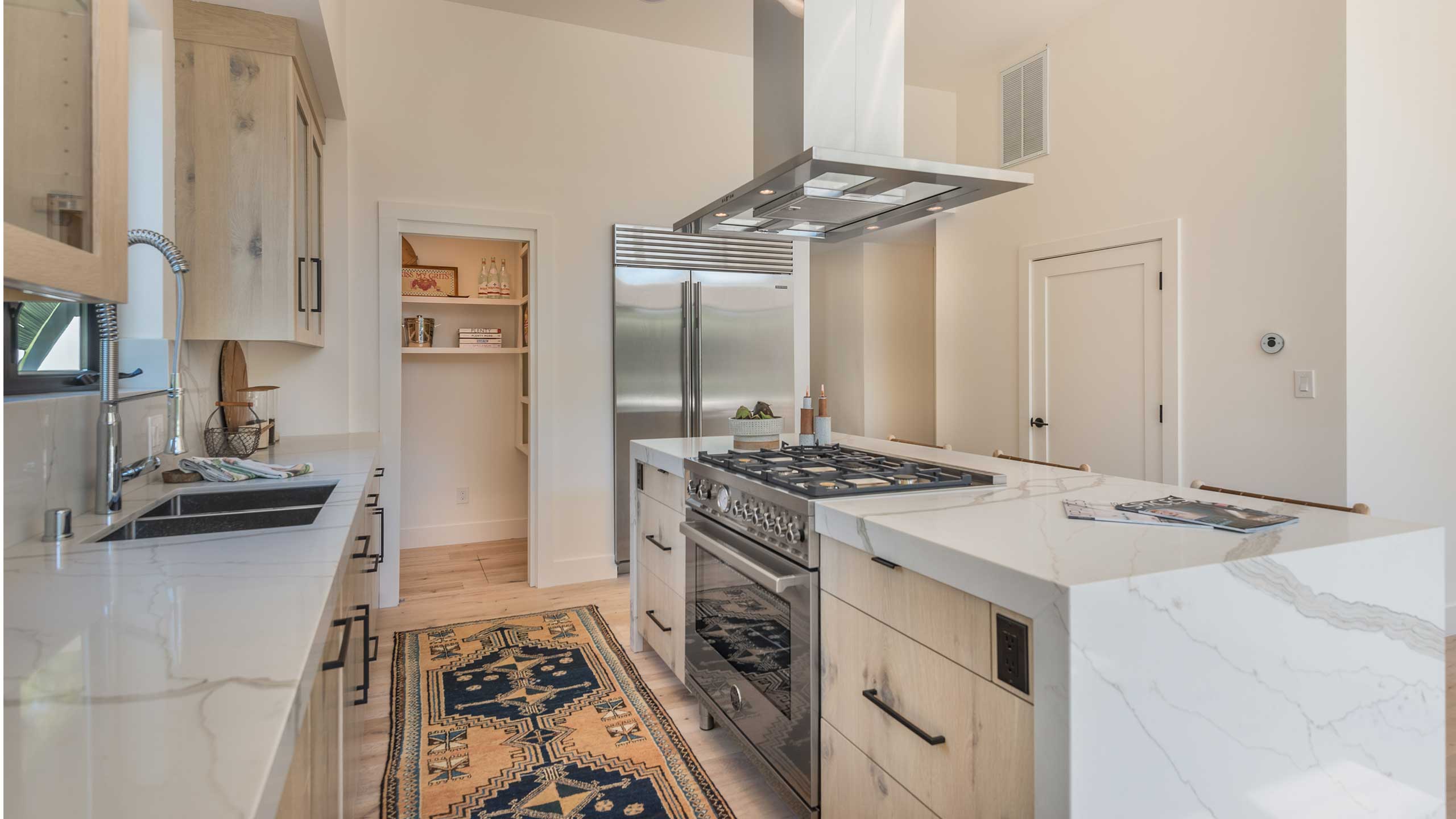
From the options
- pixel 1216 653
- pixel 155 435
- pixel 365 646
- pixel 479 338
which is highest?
pixel 479 338

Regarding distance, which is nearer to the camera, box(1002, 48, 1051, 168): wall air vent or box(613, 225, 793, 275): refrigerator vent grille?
box(613, 225, 793, 275): refrigerator vent grille

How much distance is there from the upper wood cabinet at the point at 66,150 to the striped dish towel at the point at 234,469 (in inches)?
56.7

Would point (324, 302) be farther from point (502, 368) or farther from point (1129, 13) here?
point (1129, 13)

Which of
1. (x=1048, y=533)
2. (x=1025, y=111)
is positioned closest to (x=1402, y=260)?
(x=1025, y=111)

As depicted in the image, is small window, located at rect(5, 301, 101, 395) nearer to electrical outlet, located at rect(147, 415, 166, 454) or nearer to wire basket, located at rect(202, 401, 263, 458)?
electrical outlet, located at rect(147, 415, 166, 454)

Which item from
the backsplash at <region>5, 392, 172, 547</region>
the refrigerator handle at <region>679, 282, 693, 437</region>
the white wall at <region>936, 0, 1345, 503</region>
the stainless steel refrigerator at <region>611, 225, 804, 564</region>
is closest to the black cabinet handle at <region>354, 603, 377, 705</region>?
the backsplash at <region>5, 392, 172, 547</region>

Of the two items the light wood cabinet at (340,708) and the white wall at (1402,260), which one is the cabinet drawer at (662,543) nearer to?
the light wood cabinet at (340,708)

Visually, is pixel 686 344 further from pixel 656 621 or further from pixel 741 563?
pixel 741 563

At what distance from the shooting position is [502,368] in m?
5.53

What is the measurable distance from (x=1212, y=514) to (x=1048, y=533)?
0.40 m

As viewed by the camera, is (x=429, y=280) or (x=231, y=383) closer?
(x=231, y=383)

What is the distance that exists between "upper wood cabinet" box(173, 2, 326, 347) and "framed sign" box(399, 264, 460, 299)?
2.38 meters

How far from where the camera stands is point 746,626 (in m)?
2.25

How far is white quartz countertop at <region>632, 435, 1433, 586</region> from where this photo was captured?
131 cm
